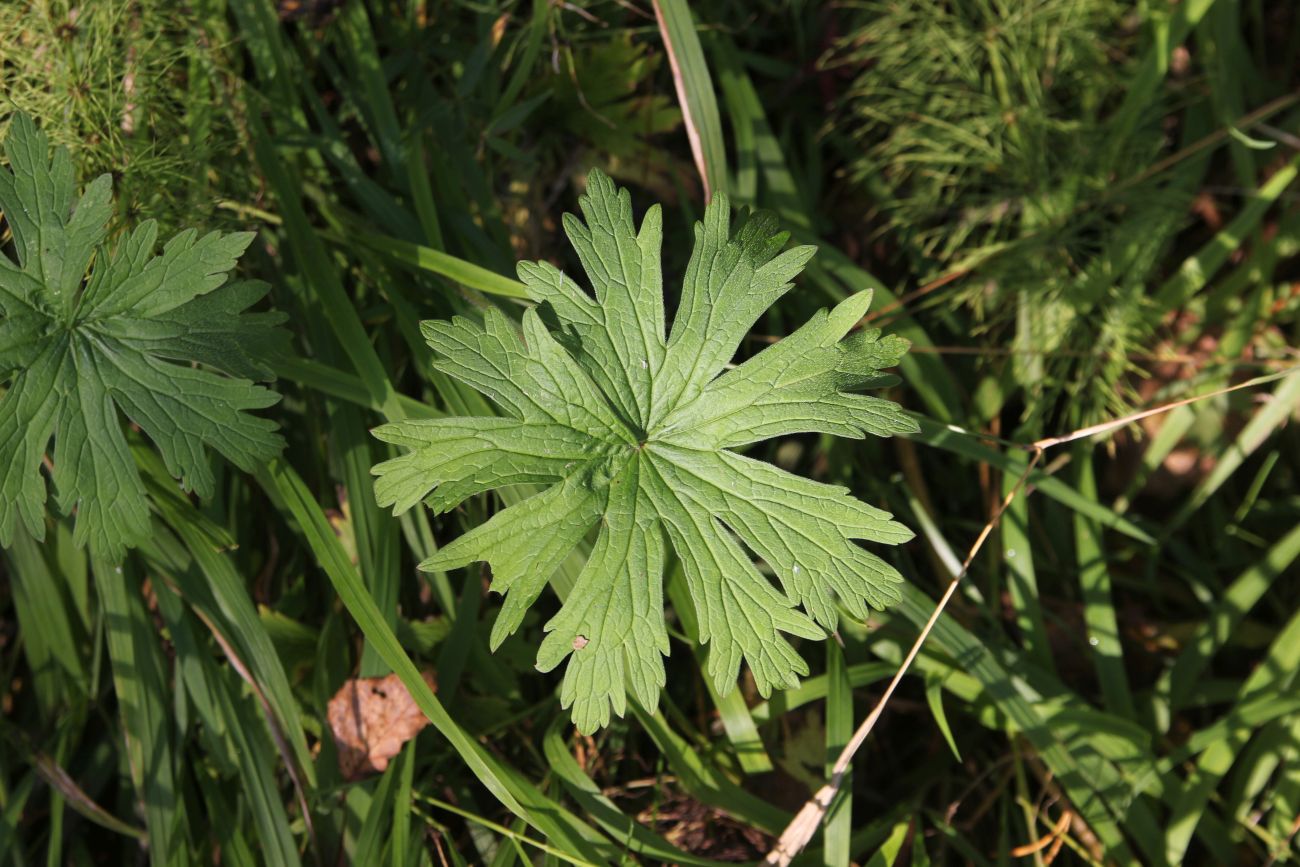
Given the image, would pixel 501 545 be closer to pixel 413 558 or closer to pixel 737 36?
pixel 413 558

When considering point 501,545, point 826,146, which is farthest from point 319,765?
point 826,146

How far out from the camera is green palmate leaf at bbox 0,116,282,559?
5.16ft

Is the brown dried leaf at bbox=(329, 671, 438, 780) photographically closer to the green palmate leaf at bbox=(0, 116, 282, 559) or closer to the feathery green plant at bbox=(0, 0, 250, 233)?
the green palmate leaf at bbox=(0, 116, 282, 559)

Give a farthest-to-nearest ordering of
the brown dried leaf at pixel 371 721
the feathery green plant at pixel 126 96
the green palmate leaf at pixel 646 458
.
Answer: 1. the brown dried leaf at pixel 371 721
2. the feathery green plant at pixel 126 96
3. the green palmate leaf at pixel 646 458

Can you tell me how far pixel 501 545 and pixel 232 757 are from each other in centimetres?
102

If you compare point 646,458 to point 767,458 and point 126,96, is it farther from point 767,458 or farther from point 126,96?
point 126,96

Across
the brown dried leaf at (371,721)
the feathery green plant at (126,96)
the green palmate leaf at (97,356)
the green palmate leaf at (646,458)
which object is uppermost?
the feathery green plant at (126,96)

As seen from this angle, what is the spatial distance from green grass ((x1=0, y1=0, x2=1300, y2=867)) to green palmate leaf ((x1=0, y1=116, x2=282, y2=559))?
0.30 meters

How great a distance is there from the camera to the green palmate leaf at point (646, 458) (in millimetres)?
1555

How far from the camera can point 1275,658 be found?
2.46 meters

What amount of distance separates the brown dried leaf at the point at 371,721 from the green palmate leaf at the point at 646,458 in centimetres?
62

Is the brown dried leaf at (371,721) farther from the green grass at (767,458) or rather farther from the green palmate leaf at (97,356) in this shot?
the green palmate leaf at (97,356)

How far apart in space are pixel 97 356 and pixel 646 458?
3.02 feet

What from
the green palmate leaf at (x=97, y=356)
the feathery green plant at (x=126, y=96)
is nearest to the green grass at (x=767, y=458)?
the feathery green plant at (x=126, y=96)
